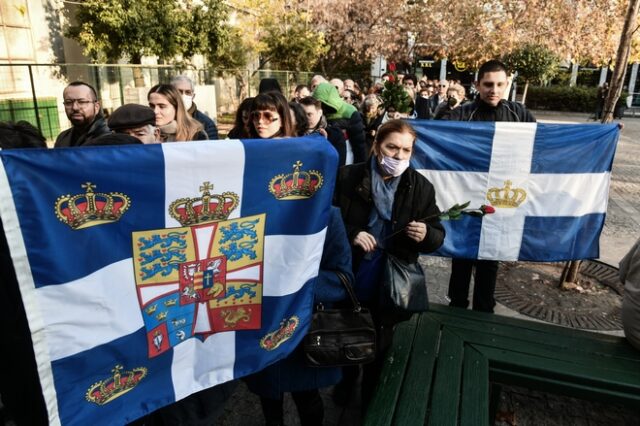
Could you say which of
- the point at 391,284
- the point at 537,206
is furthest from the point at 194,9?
the point at 391,284

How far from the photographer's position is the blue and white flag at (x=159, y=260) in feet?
4.58

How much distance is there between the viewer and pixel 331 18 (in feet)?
73.8

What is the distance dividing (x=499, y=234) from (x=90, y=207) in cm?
315

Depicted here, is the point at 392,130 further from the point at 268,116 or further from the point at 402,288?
the point at 402,288

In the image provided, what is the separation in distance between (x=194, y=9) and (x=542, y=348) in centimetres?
1321

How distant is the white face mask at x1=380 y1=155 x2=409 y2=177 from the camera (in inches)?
94.9

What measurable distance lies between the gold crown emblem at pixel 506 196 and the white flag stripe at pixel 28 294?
3.21 m

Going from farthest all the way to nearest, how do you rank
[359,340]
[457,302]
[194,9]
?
[194,9] < [457,302] < [359,340]

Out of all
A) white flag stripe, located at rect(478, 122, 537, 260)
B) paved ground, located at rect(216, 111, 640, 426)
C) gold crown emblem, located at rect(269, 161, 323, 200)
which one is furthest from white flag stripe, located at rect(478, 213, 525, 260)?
gold crown emblem, located at rect(269, 161, 323, 200)

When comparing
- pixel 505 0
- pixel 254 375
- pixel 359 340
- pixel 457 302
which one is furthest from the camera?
pixel 505 0

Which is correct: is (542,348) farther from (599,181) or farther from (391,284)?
(599,181)

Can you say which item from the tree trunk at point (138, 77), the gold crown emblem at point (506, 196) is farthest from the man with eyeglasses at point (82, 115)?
the tree trunk at point (138, 77)

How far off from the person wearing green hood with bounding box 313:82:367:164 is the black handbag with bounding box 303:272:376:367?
3068 mm

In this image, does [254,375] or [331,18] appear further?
[331,18]
